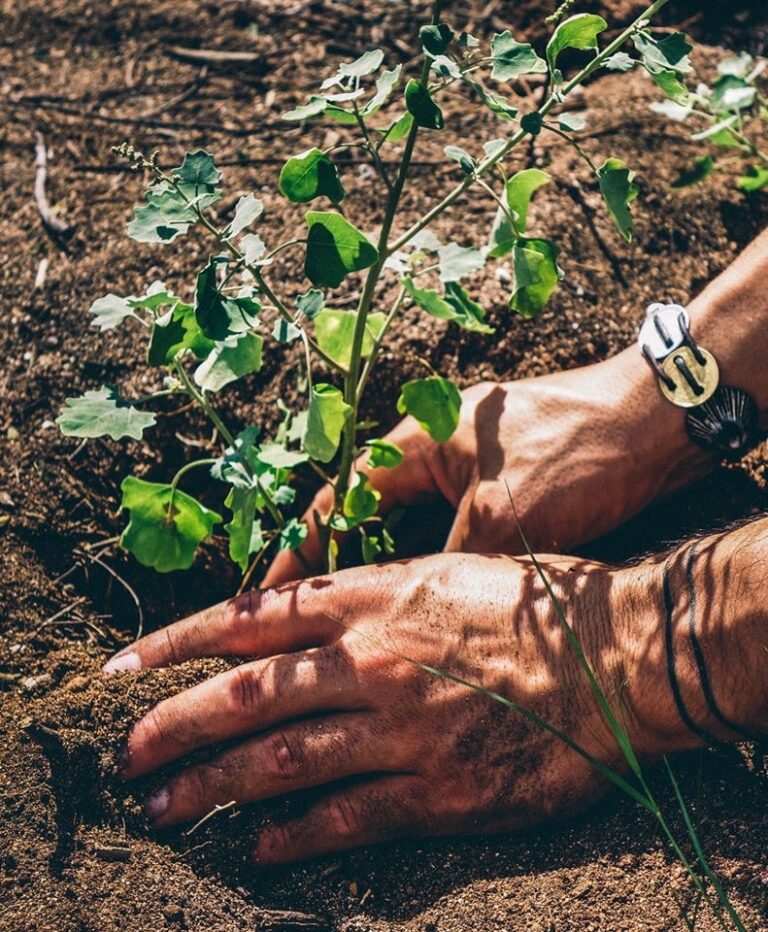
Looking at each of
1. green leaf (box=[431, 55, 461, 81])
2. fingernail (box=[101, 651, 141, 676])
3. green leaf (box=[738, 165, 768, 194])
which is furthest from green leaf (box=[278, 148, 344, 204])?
green leaf (box=[738, 165, 768, 194])

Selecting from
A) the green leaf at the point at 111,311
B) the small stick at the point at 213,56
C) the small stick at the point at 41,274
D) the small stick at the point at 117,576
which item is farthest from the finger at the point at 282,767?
the small stick at the point at 213,56

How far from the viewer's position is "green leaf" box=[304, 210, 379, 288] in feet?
4.44

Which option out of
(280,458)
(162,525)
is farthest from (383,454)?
(162,525)

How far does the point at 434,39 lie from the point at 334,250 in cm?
33

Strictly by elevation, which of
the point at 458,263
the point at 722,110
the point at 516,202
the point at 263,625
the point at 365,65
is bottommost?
the point at 263,625

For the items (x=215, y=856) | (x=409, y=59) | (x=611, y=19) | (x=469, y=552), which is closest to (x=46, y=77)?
(x=409, y=59)

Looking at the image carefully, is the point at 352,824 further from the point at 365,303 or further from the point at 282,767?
the point at 365,303

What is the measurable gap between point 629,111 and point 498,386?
3.60ft

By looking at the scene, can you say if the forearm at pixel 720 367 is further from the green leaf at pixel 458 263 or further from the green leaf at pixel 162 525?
the green leaf at pixel 162 525

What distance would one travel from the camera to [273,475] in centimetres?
166

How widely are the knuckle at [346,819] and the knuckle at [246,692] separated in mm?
231

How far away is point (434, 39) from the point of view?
1230 mm

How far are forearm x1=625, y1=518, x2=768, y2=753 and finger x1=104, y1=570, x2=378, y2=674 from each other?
0.53 metres

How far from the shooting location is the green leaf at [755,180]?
2.28 metres
